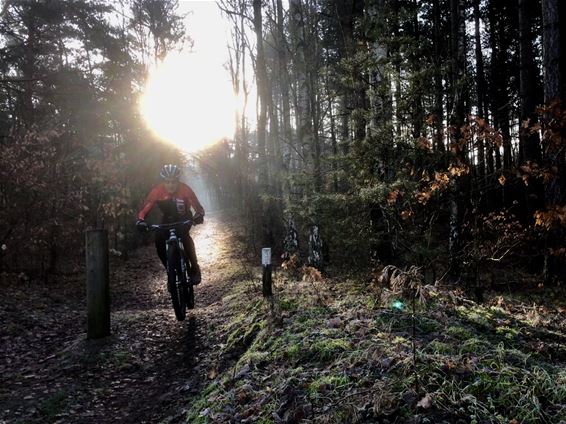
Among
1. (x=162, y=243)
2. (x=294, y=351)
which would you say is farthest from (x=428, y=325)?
(x=162, y=243)

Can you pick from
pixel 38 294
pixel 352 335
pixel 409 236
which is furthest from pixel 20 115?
pixel 352 335

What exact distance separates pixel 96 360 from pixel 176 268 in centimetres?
201

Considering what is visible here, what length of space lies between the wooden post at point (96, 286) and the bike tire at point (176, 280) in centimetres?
110

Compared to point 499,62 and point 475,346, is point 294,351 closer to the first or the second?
point 475,346

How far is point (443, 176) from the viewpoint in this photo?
6086 mm

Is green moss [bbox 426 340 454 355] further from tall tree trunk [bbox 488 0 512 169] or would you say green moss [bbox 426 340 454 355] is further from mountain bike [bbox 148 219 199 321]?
tall tree trunk [bbox 488 0 512 169]

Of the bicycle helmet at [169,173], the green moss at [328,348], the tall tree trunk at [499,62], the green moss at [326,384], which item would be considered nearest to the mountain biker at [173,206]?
the bicycle helmet at [169,173]

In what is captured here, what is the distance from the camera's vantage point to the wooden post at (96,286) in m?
6.12

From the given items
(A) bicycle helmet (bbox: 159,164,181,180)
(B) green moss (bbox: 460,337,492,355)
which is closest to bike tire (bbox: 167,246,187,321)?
(A) bicycle helmet (bbox: 159,164,181,180)

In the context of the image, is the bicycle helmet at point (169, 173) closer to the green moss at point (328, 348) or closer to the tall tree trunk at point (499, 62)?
the green moss at point (328, 348)

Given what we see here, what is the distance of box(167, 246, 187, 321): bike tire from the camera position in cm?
709

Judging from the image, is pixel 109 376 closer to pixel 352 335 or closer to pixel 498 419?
pixel 352 335

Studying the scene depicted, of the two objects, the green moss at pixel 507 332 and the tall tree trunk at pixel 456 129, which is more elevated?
the tall tree trunk at pixel 456 129

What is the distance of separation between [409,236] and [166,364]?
4.36m
